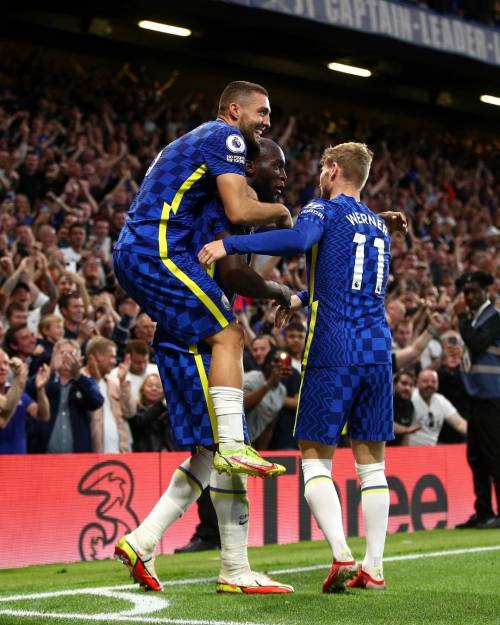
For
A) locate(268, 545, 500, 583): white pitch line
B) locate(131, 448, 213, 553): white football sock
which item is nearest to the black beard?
locate(131, 448, 213, 553): white football sock

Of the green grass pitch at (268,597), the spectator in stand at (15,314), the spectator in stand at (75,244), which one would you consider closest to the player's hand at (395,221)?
the green grass pitch at (268,597)

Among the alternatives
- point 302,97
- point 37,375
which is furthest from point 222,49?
point 37,375

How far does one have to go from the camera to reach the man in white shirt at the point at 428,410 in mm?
11469

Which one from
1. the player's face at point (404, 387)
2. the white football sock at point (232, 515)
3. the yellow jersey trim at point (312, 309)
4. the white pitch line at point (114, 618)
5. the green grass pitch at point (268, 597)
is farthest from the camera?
the player's face at point (404, 387)

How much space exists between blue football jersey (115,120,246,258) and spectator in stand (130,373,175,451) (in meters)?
4.19

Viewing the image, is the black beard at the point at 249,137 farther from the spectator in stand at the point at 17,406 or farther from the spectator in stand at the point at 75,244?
the spectator in stand at the point at 75,244

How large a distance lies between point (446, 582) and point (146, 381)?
3.94 m

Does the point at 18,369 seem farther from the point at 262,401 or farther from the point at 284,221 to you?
the point at 284,221

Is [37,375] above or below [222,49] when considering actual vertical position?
below

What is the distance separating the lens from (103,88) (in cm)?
1814

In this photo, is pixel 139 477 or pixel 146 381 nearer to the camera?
pixel 139 477

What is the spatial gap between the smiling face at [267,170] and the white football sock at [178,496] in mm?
1410

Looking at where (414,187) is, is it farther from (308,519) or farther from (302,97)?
(308,519)

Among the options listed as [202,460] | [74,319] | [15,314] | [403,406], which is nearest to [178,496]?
[202,460]
